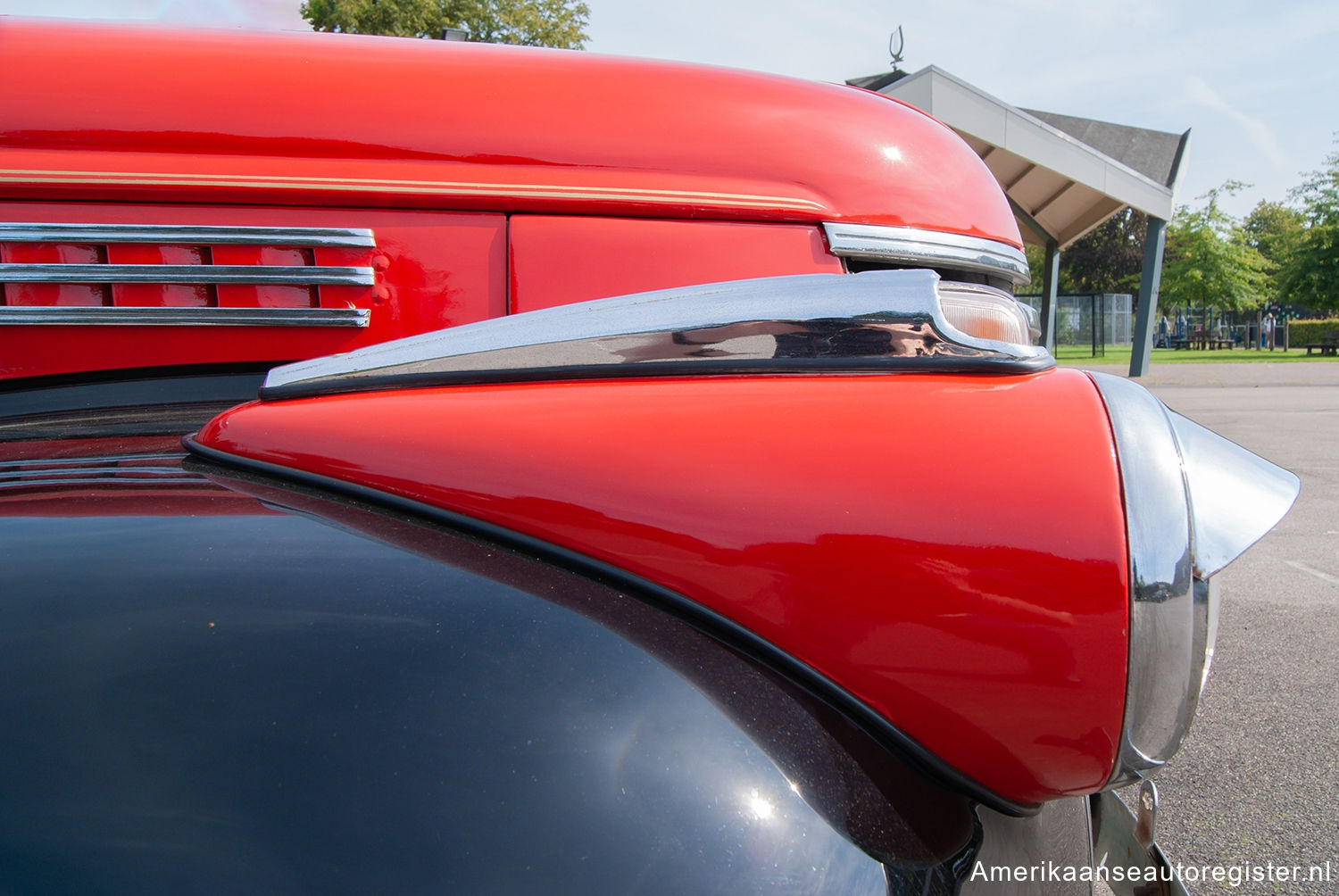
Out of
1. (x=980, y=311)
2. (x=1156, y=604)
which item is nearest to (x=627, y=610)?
(x=1156, y=604)

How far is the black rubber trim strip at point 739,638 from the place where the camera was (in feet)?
2.44

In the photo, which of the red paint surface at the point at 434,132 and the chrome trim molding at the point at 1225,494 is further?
the red paint surface at the point at 434,132

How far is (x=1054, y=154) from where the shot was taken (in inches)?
471

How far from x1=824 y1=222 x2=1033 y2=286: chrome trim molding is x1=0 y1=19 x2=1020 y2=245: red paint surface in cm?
2

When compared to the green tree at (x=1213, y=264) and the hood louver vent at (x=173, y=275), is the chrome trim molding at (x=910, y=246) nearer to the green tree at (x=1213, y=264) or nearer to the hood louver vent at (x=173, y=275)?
the hood louver vent at (x=173, y=275)

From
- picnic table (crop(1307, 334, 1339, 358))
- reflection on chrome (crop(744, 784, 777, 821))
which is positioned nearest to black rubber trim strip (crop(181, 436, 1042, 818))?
reflection on chrome (crop(744, 784, 777, 821))

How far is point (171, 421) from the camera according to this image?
3.86 feet

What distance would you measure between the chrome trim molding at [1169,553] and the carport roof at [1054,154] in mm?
8519

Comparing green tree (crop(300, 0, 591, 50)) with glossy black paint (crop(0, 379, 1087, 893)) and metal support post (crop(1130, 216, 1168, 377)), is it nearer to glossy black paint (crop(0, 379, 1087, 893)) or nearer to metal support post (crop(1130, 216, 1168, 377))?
metal support post (crop(1130, 216, 1168, 377))

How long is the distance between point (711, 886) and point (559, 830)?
12 cm

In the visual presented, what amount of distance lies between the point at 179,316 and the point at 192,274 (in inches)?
2.9

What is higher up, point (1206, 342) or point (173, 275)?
point (1206, 342)

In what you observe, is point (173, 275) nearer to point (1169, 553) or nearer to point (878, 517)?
point (878, 517)

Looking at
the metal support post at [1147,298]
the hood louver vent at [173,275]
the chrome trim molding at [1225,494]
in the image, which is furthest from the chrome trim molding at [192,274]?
the metal support post at [1147,298]
